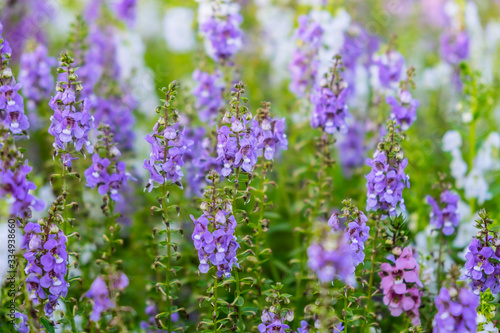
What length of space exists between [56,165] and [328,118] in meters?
2.18

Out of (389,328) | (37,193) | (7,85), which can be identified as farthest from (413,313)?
(37,193)

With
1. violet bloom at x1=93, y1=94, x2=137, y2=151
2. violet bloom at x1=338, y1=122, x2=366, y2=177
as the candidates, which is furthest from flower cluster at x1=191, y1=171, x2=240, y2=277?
violet bloom at x1=338, y1=122, x2=366, y2=177

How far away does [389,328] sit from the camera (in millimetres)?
4293

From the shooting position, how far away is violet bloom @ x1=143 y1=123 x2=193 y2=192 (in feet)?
10.3

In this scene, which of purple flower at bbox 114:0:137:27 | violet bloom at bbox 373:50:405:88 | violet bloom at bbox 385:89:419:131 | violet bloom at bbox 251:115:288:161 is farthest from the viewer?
purple flower at bbox 114:0:137:27

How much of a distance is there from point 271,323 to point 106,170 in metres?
1.53

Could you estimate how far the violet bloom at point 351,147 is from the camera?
5.95m

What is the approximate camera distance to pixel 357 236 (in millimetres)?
3025

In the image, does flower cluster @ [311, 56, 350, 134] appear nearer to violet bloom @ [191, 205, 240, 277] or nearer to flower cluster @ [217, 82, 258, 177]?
flower cluster @ [217, 82, 258, 177]

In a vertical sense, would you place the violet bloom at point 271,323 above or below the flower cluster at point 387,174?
below

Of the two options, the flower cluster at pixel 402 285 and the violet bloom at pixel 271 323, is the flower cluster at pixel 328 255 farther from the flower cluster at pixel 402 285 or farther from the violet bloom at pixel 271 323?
the flower cluster at pixel 402 285

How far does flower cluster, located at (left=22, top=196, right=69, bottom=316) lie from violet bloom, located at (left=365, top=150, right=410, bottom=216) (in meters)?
1.86

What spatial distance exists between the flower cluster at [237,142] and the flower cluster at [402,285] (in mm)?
1068

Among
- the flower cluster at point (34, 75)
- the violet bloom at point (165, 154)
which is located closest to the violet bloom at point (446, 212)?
the violet bloom at point (165, 154)
